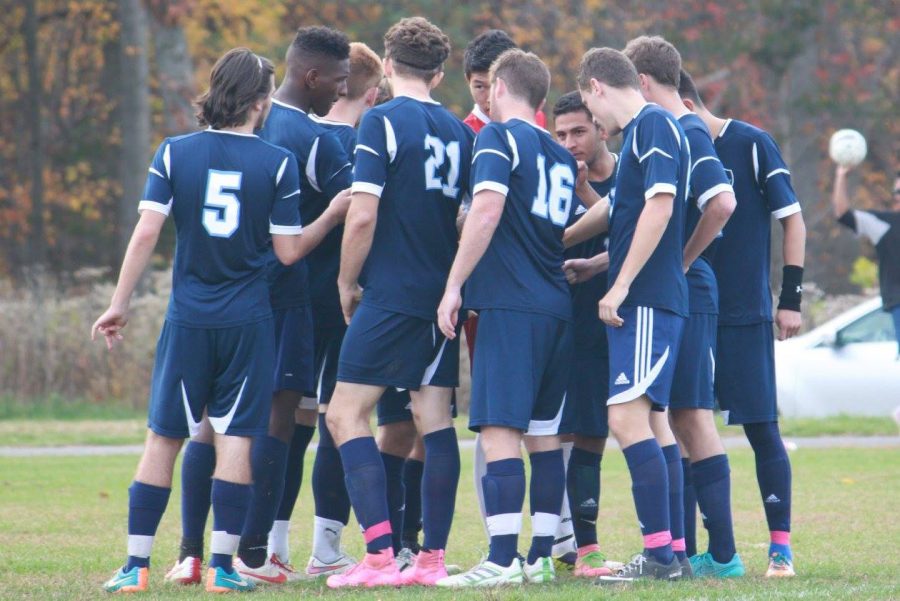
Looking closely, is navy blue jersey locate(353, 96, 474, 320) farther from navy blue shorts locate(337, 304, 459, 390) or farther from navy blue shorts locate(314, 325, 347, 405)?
navy blue shorts locate(314, 325, 347, 405)

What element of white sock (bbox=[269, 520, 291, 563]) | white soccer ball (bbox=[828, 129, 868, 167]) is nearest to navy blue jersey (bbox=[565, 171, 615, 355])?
white sock (bbox=[269, 520, 291, 563])

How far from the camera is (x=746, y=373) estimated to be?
→ 657 cm

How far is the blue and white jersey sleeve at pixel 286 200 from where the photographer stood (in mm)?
6180

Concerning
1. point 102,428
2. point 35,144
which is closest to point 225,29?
point 35,144

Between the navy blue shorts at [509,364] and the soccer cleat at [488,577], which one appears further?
the navy blue shorts at [509,364]

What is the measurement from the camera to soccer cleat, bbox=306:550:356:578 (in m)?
6.79

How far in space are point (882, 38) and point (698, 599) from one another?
89.8 feet

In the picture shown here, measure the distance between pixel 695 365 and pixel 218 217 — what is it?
7.21 ft

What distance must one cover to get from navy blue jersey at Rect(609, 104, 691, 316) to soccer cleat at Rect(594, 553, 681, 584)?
106 centimetres

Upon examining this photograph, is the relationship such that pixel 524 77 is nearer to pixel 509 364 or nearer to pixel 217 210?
pixel 509 364

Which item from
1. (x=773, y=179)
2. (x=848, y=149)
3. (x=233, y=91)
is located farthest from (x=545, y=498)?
(x=848, y=149)

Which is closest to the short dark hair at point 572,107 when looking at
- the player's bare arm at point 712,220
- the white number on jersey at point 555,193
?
the white number on jersey at point 555,193

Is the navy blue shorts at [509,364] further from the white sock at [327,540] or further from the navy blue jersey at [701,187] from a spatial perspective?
the white sock at [327,540]

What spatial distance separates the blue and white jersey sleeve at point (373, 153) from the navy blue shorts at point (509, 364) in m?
0.74
